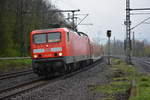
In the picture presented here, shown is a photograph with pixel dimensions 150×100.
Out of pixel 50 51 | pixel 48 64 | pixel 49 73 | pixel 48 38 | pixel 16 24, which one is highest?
pixel 16 24

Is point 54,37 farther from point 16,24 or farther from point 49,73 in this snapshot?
point 16,24

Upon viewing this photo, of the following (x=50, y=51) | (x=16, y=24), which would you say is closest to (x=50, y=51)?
(x=50, y=51)

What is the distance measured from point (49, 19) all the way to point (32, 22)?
9049 mm

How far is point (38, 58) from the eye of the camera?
19703 millimetres

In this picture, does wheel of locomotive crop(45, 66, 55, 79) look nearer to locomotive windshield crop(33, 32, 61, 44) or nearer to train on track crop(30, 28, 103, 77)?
train on track crop(30, 28, 103, 77)

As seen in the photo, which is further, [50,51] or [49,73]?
[49,73]

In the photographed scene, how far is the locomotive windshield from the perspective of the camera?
20109mm

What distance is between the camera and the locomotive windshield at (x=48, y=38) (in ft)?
66.0

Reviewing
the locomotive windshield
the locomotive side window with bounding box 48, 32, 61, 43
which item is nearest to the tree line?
the locomotive windshield

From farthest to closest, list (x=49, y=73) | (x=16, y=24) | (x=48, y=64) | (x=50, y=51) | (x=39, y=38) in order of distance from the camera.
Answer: (x=16, y=24)
(x=49, y=73)
(x=39, y=38)
(x=50, y=51)
(x=48, y=64)

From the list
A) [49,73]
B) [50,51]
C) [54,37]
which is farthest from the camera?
[49,73]

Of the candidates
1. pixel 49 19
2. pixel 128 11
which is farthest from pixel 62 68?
pixel 49 19

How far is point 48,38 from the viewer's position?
20.2 m

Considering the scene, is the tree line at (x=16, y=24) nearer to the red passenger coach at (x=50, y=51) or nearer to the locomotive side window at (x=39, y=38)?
the locomotive side window at (x=39, y=38)
